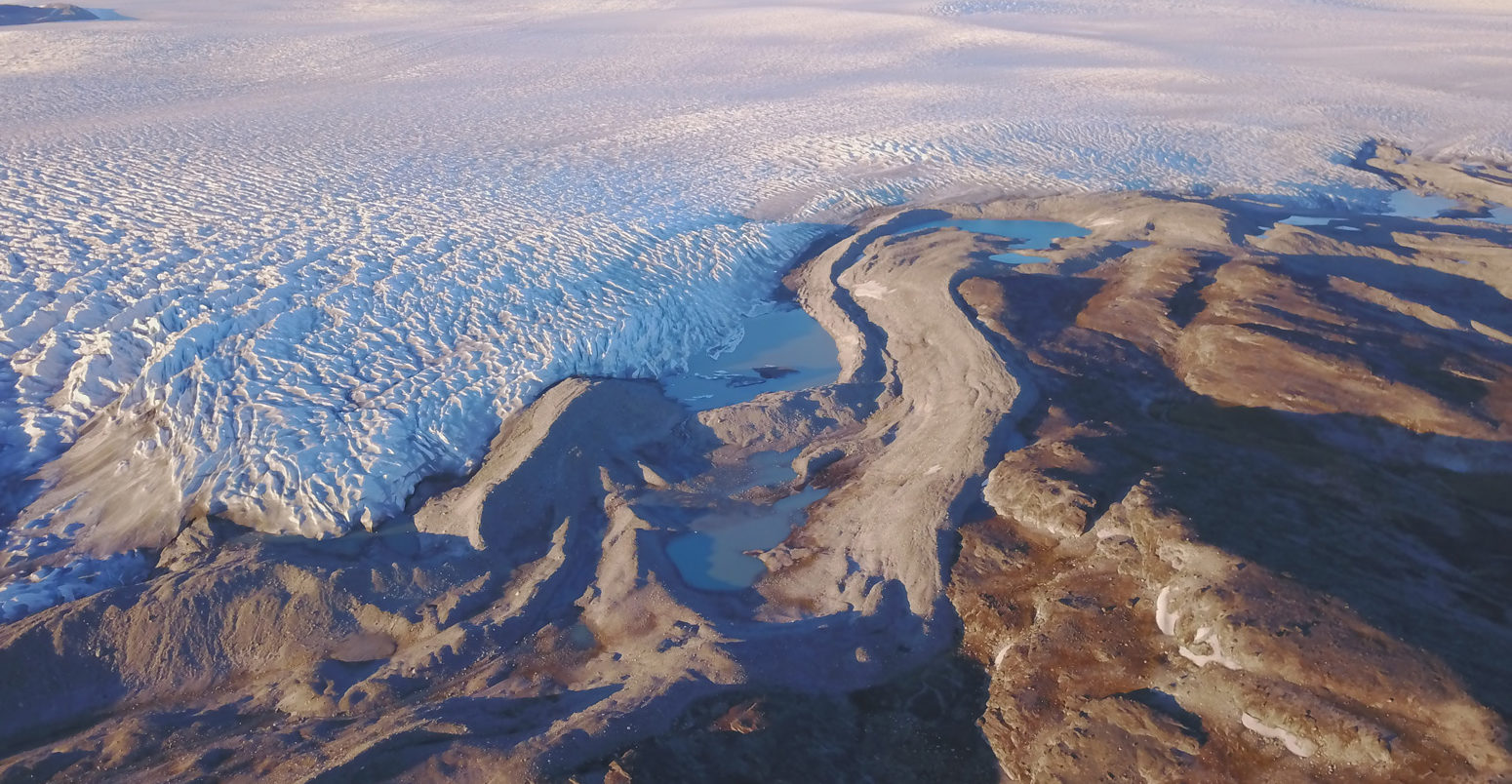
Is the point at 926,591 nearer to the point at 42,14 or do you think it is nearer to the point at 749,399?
the point at 749,399

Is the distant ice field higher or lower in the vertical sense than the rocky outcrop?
lower

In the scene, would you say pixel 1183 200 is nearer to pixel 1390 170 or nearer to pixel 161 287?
pixel 1390 170

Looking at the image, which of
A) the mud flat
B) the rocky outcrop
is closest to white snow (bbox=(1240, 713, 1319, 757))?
the mud flat

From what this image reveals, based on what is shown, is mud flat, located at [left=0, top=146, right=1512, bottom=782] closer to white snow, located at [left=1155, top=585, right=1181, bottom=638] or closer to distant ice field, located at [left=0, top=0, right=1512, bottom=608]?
white snow, located at [left=1155, top=585, right=1181, bottom=638]

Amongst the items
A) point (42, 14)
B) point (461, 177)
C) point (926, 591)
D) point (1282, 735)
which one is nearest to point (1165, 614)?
point (1282, 735)

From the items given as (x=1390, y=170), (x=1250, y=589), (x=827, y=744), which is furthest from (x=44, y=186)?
(x=1390, y=170)

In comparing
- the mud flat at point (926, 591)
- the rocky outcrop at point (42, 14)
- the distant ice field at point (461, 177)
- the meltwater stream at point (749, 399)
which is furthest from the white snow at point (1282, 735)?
the rocky outcrop at point (42, 14)

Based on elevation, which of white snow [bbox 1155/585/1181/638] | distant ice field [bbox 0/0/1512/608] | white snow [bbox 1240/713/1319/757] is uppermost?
distant ice field [bbox 0/0/1512/608]

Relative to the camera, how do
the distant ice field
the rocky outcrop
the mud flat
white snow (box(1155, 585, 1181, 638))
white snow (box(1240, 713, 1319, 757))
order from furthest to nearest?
the rocky outcrop
the distant ice field
white snow (box(1155, 585, 1181, 638))
the mud flat
white snow (box(1240, 713, 1319, 757))

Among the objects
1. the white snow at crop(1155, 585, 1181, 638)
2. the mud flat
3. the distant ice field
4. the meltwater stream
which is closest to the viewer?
the mud flat
